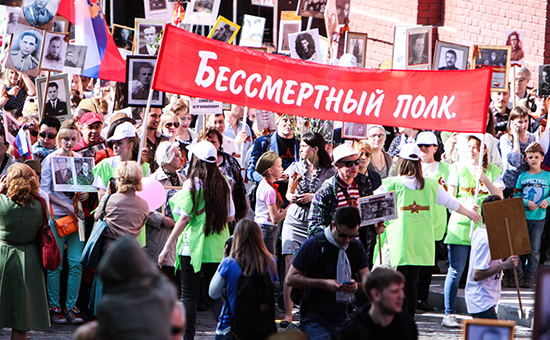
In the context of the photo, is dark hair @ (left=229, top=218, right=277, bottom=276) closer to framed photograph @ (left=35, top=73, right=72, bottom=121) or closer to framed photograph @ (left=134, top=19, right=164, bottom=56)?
framed photograph @ (left=35, top=73, right=72, bottom=121)

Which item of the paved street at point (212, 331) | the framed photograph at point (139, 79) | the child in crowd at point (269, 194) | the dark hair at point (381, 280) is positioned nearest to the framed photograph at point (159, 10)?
the framed photograph at point (139, 79)

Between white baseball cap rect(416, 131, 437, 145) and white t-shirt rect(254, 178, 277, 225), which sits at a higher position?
white baseball cap rect(416, 131, 437, 145)

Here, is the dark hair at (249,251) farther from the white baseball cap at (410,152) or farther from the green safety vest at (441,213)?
the green safety vest at (441,213)

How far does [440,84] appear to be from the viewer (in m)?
7.54

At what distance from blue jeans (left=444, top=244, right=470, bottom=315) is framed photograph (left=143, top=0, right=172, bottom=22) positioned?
622 cm

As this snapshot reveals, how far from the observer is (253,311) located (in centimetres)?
511

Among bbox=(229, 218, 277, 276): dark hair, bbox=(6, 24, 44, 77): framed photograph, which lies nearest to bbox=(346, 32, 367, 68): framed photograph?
bbox=(6, 24, 44, 77): framed photograph

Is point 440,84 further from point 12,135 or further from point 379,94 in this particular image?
point 12,135

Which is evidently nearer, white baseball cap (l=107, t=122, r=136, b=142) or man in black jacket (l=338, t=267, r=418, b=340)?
man in black jacket (l=338, t=267, r=418, b=340)

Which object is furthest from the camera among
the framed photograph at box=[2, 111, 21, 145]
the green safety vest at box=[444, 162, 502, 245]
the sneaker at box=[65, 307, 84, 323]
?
the framed photograph at box=[2, 111, 21, 145]

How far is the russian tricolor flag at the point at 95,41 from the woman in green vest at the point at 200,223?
3771mm

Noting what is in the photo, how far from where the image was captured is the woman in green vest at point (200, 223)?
651 centimetres

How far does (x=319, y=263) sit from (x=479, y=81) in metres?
3.10

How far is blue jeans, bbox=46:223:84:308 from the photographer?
7441 millimetres
